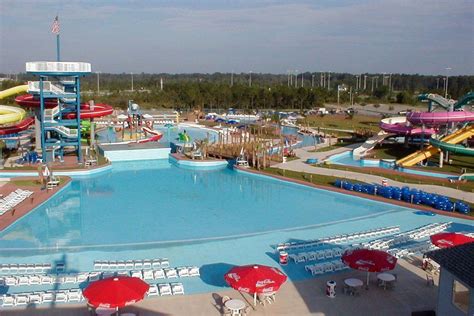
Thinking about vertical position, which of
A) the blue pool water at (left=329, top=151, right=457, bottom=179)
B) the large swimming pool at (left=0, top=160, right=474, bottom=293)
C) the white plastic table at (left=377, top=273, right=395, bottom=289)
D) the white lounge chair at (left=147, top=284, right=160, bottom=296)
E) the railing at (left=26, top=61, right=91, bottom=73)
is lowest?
the large swimming pool at (left=0, top=160, right=474, bottom=293)

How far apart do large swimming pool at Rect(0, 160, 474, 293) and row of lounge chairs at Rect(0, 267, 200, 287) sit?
539mm

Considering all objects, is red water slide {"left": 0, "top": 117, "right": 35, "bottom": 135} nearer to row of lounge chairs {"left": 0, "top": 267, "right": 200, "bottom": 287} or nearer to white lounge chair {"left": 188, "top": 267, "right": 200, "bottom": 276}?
row of lounge chairs {"left": 0, "top": 267, "right": 200, "bottom": 287}

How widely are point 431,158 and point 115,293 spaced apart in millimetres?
25042

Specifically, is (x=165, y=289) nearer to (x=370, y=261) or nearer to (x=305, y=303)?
(x=305, y=303)

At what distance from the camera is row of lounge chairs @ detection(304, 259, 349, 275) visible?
14102 mm

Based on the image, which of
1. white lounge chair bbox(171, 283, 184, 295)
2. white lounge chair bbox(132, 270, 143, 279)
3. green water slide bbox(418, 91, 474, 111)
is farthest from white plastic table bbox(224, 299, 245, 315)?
green water slide bbox(418, 91, 474, 111)

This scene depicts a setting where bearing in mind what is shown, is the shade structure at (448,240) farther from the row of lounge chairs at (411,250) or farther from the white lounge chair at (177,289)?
the white lounge chair at (177,289)

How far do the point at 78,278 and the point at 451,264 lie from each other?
9060 mm

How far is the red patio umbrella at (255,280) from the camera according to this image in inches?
450

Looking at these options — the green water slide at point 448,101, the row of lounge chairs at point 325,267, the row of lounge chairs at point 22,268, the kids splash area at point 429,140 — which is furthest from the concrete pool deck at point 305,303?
the green water slide at point 448,101

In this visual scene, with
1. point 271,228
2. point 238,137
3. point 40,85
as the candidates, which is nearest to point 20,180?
point 40,85

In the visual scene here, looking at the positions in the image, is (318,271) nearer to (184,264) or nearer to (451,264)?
(184,264)

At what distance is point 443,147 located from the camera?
2844 centimetres

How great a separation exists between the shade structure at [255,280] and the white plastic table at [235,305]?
0.28 metres
